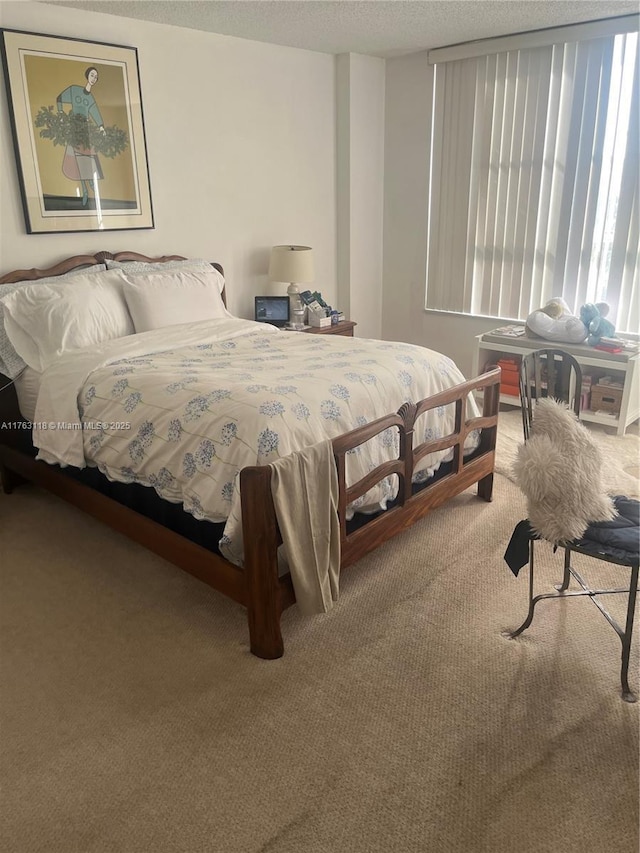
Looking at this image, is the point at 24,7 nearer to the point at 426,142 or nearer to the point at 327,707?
the point at 426,142

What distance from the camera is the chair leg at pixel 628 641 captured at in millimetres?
1843

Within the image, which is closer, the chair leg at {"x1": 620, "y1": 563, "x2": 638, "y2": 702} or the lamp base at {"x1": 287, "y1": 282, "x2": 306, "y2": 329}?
the chair leg at {"x1": 620, "y1": 563, "x2": 638, "y2": 702}

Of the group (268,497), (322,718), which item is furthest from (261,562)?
(322,718)

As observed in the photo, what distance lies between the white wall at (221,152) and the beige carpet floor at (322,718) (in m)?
2.01

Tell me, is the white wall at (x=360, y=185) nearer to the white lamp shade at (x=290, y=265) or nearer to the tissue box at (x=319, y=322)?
the tissue box at (x=319, y=322)

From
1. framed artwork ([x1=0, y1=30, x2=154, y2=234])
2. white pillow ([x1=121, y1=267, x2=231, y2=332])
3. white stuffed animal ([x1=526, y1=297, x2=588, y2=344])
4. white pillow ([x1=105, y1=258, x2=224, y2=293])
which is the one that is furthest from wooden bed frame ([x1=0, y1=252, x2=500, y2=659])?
white stuffed animal ([x1=526, y1=297, x2=588, y2=344])

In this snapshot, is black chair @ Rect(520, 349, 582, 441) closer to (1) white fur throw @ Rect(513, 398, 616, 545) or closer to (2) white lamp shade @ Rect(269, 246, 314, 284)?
(1) white fur throw @ Rect(513, 398, 616, 545)

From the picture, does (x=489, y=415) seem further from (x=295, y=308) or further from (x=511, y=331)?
(x=295, y=308)

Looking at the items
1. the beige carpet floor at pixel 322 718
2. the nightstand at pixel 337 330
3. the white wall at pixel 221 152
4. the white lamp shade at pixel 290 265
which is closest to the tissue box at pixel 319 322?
the nightstand at pixel 337 330

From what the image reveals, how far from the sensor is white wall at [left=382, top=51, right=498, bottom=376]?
4.69 m

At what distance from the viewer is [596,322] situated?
3.92 meters

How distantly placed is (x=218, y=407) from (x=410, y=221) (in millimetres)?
3293

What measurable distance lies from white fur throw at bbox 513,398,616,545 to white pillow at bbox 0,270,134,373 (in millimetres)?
2096

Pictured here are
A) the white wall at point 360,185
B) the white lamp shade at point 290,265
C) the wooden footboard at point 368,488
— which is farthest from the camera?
the white wall at point 360,185
